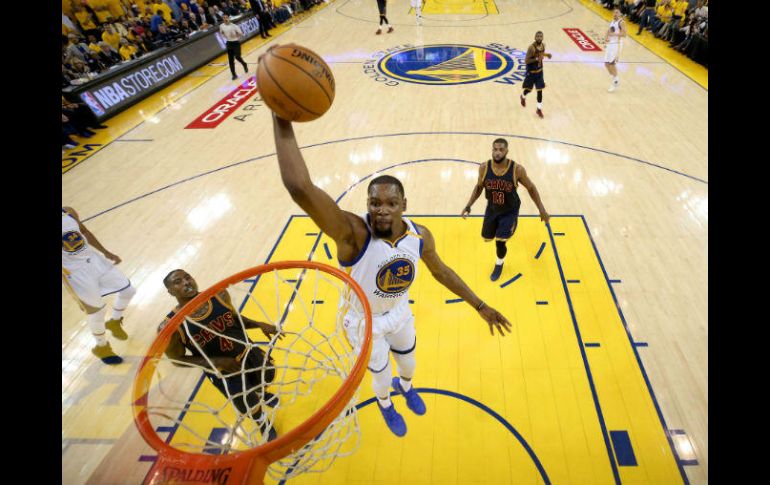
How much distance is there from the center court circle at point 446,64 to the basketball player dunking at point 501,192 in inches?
280

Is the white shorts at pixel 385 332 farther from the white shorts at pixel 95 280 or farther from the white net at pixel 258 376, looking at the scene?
the white shorts at pixel 95 280

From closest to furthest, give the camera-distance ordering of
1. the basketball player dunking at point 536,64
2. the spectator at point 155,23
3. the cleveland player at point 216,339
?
1. the cleveland player at point 216,339
2. the basketball player dunking at point 536,64
3. the spectator at point 155,23

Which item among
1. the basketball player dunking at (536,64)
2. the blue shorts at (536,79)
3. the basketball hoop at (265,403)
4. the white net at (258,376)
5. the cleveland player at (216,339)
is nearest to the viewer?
the basketball hoop at (265,403)

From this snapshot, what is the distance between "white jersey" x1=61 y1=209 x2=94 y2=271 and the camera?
3.56 meters

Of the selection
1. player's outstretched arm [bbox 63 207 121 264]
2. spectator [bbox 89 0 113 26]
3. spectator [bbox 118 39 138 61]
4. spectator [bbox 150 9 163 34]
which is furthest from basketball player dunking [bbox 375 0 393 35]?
player's outstretched arm [bbox 63 207 121 264]

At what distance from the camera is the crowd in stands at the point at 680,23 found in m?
10.6

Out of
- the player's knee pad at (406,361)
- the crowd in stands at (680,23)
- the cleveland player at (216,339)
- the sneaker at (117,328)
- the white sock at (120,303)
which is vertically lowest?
the crowd in stands at (680,23)

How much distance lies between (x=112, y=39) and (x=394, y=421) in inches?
584

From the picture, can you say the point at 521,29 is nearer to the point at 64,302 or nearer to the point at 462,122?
the point at 462,122

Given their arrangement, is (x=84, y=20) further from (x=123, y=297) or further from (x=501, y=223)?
(x=501, y=223)

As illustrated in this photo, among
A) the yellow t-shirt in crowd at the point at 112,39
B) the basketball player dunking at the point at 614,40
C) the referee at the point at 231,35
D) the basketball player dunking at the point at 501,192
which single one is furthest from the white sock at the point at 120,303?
the yellow t-shirt in crowd at the point at 112,39

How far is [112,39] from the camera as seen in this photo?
12.5 metres

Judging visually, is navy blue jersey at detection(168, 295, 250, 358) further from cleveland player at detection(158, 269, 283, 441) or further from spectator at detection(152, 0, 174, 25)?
spectator at detection(152, 0, 174, 25)

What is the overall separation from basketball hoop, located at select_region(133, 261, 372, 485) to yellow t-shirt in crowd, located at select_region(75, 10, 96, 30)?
1428 cm
